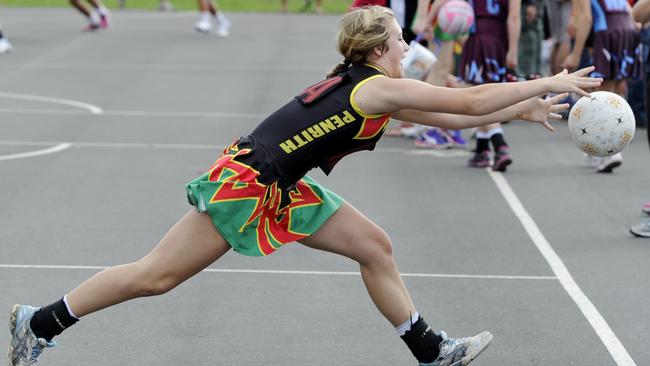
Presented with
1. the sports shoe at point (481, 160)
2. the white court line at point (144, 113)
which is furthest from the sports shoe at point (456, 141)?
the white court line at point (144, 113)

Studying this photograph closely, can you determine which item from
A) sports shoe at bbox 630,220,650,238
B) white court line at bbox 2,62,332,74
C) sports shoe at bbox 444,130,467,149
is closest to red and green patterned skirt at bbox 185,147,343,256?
sports shoe at bbox 630,220,650,238

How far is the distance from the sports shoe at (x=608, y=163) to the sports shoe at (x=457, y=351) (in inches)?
231

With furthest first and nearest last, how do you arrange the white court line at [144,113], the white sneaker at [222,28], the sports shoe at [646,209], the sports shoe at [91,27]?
the sports shoe at [91,27], the white sneaker at [222,28], the white court line at [144,113], the sports shoe at [646,209]

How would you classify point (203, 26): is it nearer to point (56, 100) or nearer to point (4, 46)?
point (4, 46)

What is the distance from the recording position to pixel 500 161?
1139 cm

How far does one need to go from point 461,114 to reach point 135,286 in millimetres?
1647

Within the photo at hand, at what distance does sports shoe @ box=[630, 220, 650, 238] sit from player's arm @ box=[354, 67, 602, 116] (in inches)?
150

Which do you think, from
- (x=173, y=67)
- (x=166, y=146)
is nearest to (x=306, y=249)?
(x=166, y=146)

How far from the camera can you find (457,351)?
19.0 ft

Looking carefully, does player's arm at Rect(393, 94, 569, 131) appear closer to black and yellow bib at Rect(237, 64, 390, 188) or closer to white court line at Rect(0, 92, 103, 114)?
black and yellow bib at Rect(237, 64, 390, 188)

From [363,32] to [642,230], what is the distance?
424cm

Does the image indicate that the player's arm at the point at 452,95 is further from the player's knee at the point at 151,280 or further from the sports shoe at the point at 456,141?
the sports shoe at the point at 456,141

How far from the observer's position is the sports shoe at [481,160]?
11719 millimetres

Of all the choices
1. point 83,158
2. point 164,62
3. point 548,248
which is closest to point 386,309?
point 548,248
